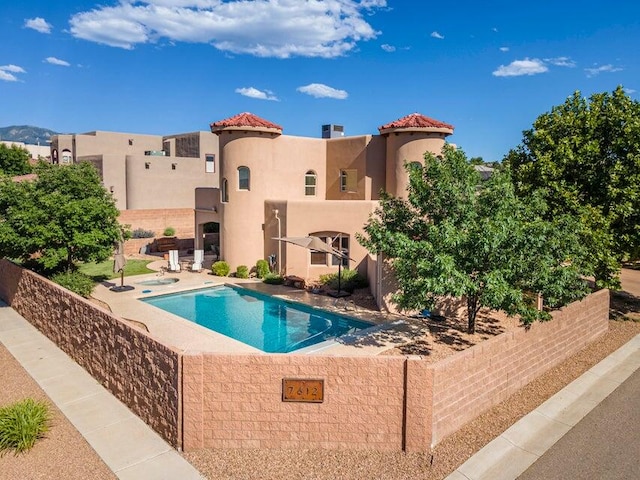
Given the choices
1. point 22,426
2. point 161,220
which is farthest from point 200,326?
point 161,220

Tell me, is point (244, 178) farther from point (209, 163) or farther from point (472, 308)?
point (209, 163)

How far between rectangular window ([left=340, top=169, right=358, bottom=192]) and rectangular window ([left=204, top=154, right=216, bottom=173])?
86.5ft

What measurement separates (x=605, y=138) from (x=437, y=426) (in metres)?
14.1

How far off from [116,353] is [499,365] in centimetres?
933

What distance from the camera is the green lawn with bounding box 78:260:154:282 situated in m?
25.6

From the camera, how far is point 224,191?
2672 centimetres

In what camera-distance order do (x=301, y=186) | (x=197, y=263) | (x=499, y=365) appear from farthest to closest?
(x=301, y=186) < (x=197, y=263) < (x=499, y=365)

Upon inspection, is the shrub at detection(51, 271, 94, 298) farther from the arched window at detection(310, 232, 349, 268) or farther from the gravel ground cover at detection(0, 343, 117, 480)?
the arched window at detection(310, 232, 349, 268)

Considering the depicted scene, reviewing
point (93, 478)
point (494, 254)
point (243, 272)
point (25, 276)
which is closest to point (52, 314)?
point (25, 276)

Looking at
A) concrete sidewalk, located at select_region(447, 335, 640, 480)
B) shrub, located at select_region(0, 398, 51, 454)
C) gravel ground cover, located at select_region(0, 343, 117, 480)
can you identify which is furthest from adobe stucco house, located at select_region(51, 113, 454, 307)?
shrub, located at select_region(0, 398, 51, 454)

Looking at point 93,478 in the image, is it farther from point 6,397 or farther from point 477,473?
point 477,473

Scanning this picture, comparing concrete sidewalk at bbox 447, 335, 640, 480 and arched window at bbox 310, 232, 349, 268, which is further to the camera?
arched window at bbox 310, 232, 349, 268

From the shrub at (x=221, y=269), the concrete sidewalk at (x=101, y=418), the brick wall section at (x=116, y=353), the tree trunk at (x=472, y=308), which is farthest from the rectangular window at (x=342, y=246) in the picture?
the concrete sidewalk at (x=101, y=418)

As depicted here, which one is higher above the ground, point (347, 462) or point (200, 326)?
point (200, 326)
